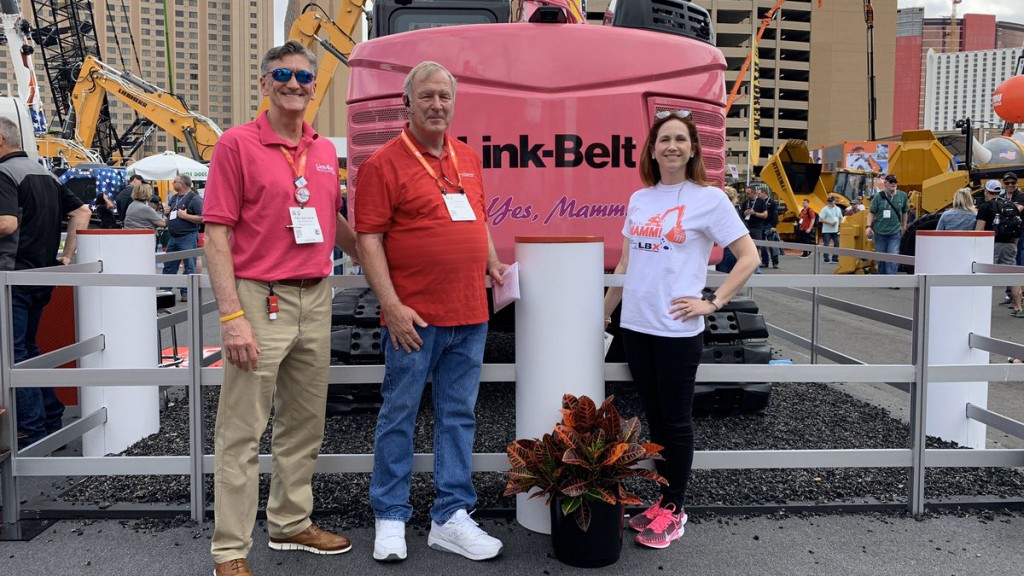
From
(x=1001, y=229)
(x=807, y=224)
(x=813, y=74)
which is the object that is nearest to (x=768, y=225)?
(x=807, y=224)

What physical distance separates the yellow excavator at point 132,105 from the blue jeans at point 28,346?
21378 millimetres

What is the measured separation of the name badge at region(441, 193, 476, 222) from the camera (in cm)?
339

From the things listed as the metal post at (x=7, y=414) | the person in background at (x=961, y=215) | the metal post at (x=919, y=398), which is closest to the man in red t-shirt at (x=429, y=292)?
the metal post at (x=7, y=414)

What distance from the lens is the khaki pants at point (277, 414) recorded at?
10.7ft

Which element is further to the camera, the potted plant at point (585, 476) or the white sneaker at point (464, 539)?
the white sneaker at point (464, 539)

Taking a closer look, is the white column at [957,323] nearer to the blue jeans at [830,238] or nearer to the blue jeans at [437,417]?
the blue jeans at [437,417]

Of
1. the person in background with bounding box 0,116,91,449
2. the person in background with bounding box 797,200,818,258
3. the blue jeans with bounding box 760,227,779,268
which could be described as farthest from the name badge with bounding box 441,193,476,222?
the person in background with bounding box 797,200,818,258

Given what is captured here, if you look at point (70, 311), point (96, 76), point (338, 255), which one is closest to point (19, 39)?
point (96, 76)

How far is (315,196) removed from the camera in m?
3.31

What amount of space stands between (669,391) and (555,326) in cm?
56

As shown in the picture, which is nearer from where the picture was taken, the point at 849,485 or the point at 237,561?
the point at 237,561

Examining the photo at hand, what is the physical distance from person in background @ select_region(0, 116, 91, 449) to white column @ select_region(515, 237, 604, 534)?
306 cm

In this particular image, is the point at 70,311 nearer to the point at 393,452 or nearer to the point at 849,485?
the point at 393,452

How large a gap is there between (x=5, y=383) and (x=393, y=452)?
1867mm
